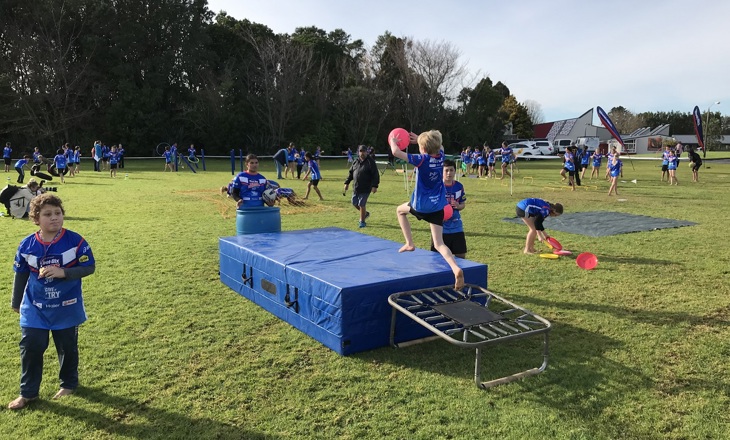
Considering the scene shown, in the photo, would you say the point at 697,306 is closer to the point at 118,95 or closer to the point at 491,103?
the point at 118,95

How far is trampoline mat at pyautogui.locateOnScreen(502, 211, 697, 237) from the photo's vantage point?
11688mm

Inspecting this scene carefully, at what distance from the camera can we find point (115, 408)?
3992 millimetres

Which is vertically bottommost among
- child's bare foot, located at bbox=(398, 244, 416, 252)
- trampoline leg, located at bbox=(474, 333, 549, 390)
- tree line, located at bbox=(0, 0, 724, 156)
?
trampoline leg, located at bbox=(474, 333, 549, 390)

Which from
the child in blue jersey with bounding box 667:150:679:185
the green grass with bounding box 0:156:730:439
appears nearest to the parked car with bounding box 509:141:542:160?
the child in blue jersey with bounding box 667:150:679:185

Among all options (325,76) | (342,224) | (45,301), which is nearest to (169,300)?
(45,301)

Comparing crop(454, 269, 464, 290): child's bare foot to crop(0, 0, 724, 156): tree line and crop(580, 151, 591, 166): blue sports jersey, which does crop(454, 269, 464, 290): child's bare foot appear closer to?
crop(580, 151, 591, 166): blue sports jersey

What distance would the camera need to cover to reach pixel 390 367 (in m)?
4.73

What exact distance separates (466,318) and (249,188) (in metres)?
5.19

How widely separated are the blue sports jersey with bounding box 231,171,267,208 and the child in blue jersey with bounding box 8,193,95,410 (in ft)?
15.0

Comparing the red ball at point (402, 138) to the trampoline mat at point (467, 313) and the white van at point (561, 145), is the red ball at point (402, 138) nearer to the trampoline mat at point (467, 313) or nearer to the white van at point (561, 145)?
the trampoline mat at point (467, 313)

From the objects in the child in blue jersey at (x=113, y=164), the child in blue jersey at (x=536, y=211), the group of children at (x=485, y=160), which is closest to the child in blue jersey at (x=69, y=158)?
the child in blue jersey at (x=113, y=164)

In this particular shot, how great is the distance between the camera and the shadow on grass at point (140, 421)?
362cm

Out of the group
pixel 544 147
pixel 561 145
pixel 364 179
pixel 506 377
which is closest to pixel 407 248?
pixel 506 377

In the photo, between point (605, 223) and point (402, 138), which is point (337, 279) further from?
point (605, 223)
